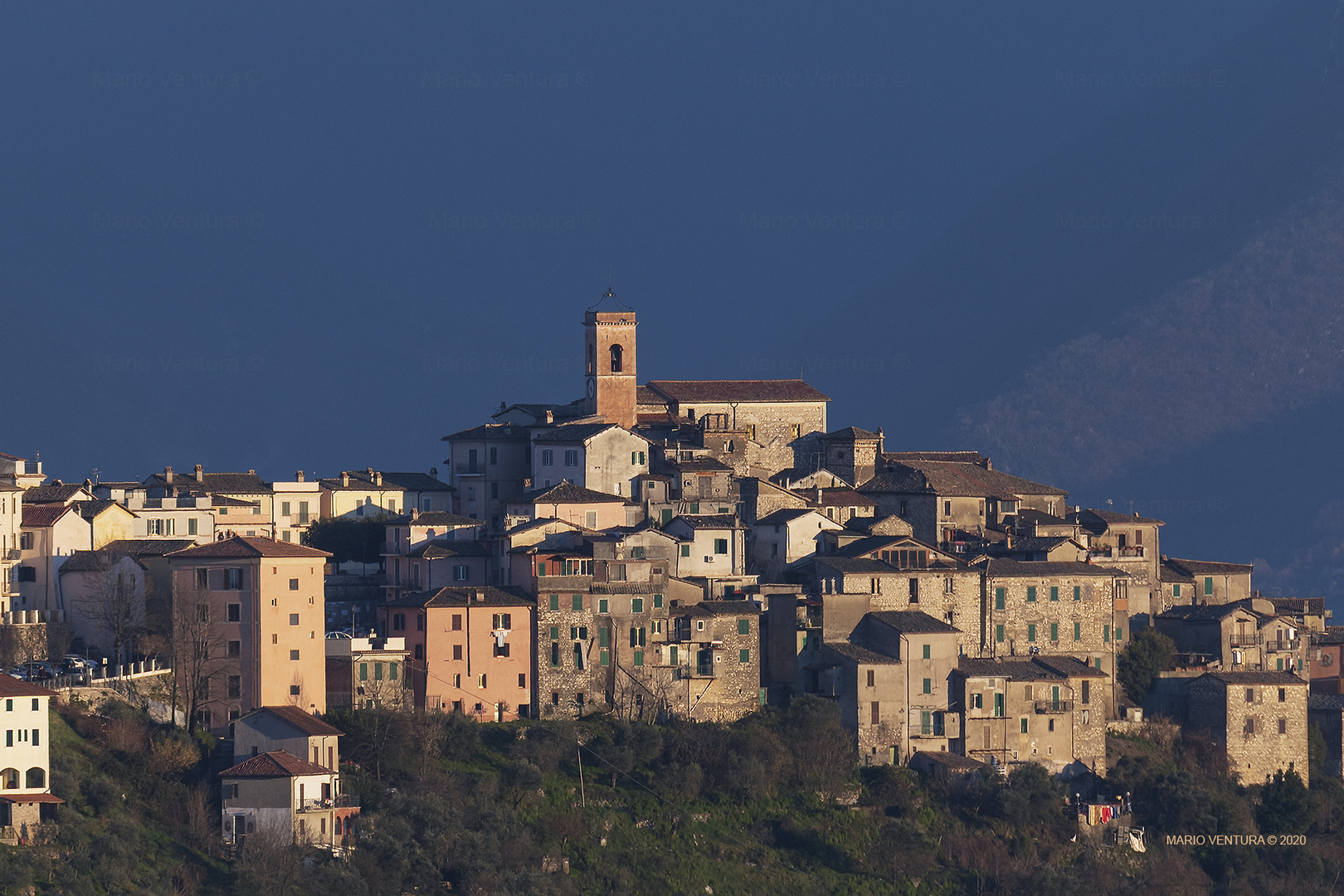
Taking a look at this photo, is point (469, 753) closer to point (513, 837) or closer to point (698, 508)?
point (513, 837)

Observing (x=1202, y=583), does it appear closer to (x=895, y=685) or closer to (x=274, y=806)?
(x=895, y=685)

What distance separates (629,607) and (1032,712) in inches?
515

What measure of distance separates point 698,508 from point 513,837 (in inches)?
720

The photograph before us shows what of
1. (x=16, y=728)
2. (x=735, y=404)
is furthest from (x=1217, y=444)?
(x=16, y=728)

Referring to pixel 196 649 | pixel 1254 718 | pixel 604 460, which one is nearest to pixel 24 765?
pixel 196 649

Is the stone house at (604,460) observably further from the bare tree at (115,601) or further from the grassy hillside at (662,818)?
the bare tree at (115,601)

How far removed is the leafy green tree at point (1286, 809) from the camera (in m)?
79.4

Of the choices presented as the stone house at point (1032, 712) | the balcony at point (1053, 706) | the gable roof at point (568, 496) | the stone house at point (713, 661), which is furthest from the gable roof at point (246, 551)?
the balcony at point (1053, 706)

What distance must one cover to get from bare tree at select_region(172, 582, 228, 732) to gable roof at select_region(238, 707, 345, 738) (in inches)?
77.1

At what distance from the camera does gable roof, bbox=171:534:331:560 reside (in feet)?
231

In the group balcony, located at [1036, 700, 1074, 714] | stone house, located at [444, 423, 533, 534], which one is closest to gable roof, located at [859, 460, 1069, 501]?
balcony, located at [1036, 700, 1074, 714]

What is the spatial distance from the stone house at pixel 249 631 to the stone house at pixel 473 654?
11.3 ft

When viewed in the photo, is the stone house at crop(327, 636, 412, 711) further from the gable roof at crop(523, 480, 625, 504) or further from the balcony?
the balcony

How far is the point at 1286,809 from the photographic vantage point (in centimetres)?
7944
